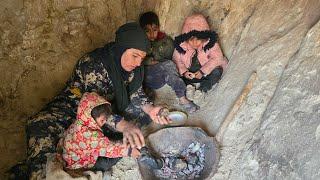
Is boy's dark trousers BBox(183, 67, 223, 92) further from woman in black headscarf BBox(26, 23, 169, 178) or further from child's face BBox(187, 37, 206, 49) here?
woman in black headscarf BBox(26, 23, 169, 178)

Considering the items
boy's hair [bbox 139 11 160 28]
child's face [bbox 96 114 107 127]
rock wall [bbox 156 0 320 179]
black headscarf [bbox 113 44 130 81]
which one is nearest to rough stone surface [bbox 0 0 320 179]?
rock wall [bbox 156 0 320 179]

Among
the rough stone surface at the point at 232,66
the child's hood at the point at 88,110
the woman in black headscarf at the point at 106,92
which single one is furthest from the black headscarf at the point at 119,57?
the rough stone surface at the point at 232,66

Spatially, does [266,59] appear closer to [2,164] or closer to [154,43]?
[154,43]

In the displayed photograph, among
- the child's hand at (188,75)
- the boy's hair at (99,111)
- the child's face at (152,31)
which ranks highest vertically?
the child's face at (152,31)

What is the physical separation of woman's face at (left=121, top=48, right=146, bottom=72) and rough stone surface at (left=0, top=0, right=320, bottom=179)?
0.57m

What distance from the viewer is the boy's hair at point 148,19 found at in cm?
315

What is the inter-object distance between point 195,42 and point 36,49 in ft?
3.81

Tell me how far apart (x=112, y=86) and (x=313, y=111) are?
1.25 metres

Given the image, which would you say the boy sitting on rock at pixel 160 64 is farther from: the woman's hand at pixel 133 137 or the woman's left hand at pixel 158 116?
the woman's hand at pixel 133 137

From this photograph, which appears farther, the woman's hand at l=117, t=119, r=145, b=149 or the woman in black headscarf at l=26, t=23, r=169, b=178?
the woman in black headscarf at l=26, t=23, r=169, b=178

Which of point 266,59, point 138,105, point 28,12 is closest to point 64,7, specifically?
point 28,12

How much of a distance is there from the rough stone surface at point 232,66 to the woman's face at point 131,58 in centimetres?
57

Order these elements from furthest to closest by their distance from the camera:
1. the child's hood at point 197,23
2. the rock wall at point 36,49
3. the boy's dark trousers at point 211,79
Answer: the child's hood at point 197,23, the boy's dark trousers at point 211,79, the rock wall at point 36,49

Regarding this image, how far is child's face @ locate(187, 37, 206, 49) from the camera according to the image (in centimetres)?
311
